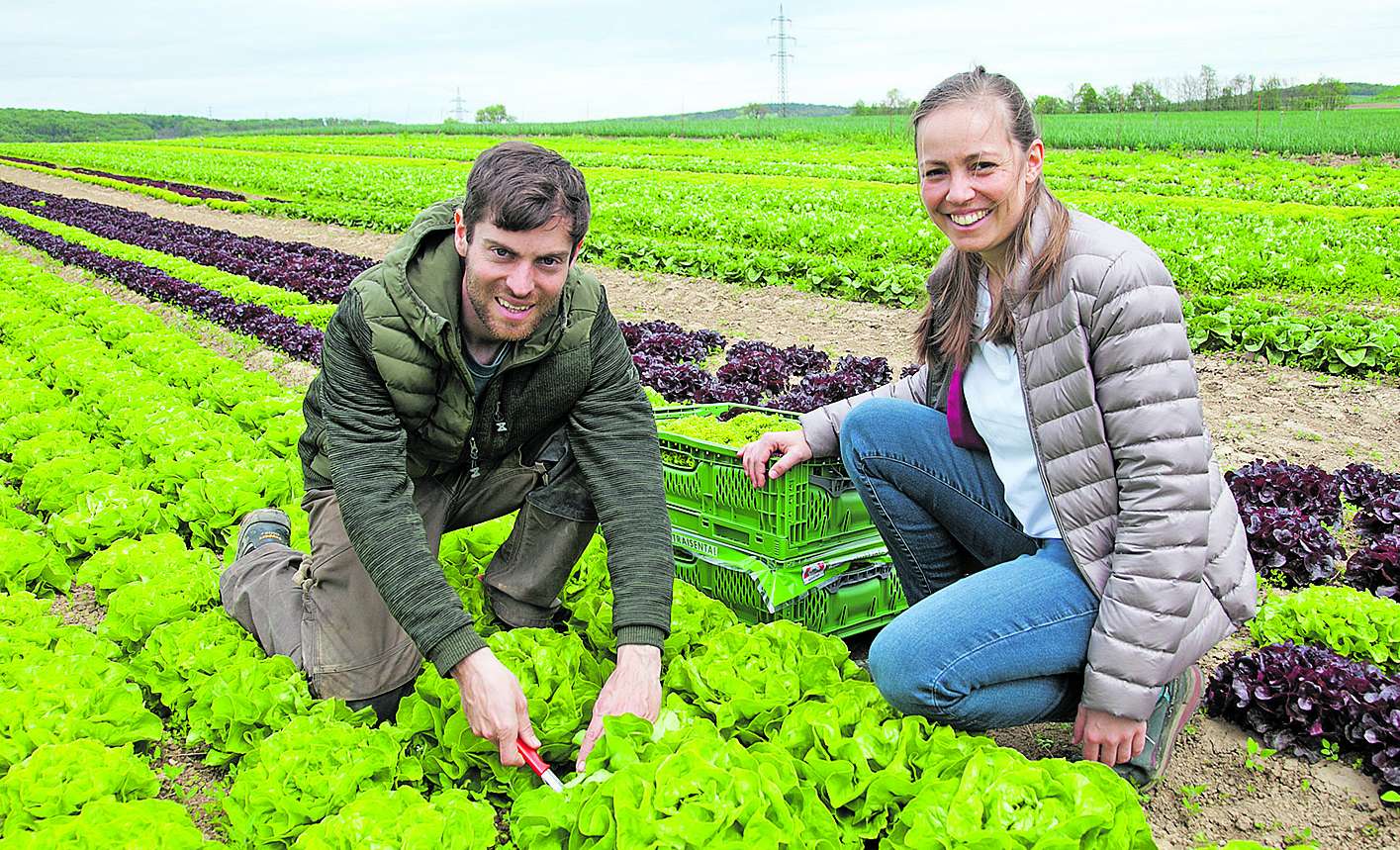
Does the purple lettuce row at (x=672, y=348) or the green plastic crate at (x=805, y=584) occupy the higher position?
the purple lettuce row at (x=672, y=348)

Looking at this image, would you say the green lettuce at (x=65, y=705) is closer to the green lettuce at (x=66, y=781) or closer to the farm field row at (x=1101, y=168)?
the green lettuce at (x=66, y=781)

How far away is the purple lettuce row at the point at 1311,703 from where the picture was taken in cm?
314

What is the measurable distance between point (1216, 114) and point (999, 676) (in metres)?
58.0

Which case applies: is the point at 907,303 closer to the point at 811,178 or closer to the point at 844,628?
the point at 844,628

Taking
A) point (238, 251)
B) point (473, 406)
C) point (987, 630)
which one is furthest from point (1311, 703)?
point (238, 251)

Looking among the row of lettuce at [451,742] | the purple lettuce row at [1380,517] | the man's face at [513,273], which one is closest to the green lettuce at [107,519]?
the row of lettuce at [451,742]

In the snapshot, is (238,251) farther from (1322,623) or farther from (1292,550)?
(1322,623)

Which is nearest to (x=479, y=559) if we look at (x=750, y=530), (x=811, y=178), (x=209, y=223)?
(x=750, y=530)

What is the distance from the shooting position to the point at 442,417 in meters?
3.12

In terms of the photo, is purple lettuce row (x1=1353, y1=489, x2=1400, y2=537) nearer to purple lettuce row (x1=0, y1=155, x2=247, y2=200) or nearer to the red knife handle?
the red knife handle

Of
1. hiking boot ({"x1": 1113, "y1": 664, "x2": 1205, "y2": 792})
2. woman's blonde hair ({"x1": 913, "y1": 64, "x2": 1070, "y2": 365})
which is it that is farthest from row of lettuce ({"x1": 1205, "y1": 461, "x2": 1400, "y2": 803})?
woman's blonde hair ({"x1": 913, "y1": 64, "x2": 1070, "y2": 365})

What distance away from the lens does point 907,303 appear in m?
10.6

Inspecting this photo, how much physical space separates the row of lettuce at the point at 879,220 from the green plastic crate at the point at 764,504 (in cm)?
543

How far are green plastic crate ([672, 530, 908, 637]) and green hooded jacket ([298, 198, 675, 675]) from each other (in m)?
0.60
